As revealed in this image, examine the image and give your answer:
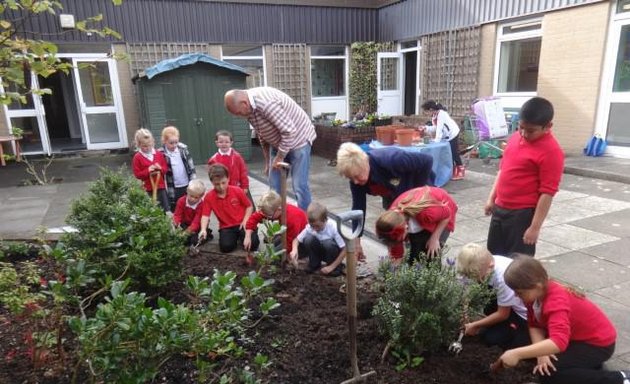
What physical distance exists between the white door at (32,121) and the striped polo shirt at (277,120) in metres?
8.70

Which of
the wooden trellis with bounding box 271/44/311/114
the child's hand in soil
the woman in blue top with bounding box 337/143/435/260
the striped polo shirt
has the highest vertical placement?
the wooden trellis with bounding box 271/44/311/114

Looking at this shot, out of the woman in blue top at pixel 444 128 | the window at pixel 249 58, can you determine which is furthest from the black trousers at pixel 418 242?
the window at pixel 249 58

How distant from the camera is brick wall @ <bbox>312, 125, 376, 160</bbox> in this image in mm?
9078

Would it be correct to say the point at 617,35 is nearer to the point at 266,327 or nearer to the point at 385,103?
the point at 385,103

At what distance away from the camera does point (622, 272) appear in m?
3.44

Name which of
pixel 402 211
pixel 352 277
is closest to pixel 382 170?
pixel 402 211

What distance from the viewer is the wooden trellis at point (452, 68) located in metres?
10.7

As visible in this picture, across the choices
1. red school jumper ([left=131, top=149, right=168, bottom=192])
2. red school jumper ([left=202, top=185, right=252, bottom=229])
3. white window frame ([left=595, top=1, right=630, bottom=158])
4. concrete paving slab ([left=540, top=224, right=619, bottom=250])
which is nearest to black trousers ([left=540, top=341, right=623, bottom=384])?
concrete paving slab ([left=540, top=224, right=619, bottom=250])

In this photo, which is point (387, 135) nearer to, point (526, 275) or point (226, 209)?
point (226, 209)

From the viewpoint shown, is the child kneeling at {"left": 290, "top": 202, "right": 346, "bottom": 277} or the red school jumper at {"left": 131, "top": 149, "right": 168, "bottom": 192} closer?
the child kneeling at {"left": 290, "top": 202, "right": 346, "bottom": 277}

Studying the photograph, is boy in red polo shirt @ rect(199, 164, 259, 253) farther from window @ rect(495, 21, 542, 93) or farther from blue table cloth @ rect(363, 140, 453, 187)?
window @ rect(495, 21, 542, 93)

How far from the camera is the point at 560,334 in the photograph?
199 cm

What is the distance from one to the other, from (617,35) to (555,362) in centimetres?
Result: 765

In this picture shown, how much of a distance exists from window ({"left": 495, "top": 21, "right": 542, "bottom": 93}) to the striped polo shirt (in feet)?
24.0
